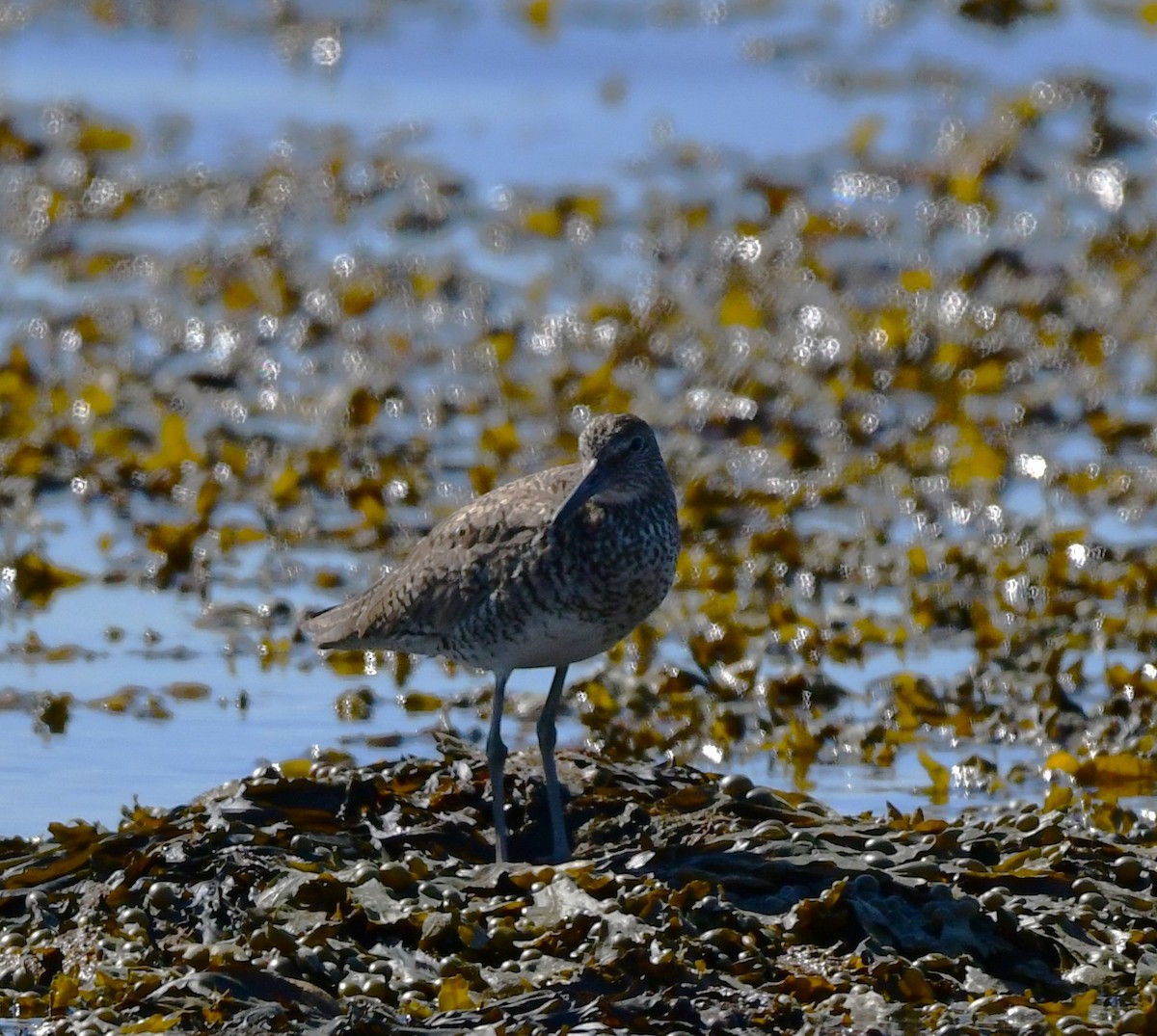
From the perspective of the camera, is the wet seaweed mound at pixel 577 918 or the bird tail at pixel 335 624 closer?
the wet seaweed mound at pixel 577 918

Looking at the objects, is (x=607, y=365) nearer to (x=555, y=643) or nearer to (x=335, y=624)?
(x=335, y=624)

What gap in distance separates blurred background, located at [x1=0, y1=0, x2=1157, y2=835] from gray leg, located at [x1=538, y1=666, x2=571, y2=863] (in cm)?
64

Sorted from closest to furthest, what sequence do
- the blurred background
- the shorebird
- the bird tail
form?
the shorebird
the bird tail
the blurred background

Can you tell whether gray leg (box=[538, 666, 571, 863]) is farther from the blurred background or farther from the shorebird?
the blurred background

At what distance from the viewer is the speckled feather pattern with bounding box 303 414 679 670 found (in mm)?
5605

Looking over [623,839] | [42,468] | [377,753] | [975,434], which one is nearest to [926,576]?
[975,434]

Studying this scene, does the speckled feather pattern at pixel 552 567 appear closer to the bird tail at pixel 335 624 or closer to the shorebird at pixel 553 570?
the shorebird at pixel 553 570

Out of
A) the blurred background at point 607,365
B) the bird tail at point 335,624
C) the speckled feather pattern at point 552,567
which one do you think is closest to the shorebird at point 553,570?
the speckled feather pattern at point 552,567

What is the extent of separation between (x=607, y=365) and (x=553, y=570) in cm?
418

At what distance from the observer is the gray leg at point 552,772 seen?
5.31 metres

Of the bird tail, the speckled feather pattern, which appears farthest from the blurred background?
the speckled feather pattern

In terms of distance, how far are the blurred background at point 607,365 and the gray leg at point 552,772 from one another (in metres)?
0.64

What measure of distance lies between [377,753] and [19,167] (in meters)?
7.21

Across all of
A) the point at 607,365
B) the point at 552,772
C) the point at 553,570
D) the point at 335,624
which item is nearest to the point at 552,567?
the point at 553,570
